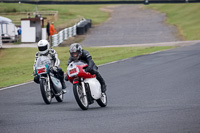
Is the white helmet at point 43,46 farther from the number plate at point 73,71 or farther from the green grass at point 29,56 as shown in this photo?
the green grass at point 29,56

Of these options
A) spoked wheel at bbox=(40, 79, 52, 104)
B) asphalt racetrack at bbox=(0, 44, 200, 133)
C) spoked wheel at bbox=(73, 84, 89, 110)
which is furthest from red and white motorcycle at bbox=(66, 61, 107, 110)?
spoked wheel at bbox=(40, 79, 52, 104)

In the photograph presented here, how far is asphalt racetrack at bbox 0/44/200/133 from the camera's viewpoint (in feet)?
25.2

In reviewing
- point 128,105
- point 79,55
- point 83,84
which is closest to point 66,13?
point 128,105

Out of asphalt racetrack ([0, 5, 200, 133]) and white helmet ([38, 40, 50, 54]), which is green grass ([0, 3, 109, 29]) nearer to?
asphalt racetrack ([0, 5, 200, 133])

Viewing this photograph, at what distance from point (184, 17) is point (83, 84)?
4629 centimetres

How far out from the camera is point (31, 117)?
30.2 feet

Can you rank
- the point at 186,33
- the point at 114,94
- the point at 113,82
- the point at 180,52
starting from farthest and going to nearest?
the point at 186,33, the point at 180,52, the point at 113,82, the point at 114,94

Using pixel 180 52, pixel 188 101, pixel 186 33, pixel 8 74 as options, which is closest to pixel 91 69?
pixel 188 101

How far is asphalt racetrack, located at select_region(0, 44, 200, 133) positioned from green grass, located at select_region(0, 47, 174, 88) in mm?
5280

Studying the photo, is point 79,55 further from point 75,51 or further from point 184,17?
point 184,17

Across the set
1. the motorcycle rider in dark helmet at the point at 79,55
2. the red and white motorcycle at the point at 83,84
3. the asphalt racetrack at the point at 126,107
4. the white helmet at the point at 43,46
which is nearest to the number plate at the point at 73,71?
the red and white motorcycle at the point at 83,84

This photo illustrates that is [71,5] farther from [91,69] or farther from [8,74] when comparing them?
[91,69]

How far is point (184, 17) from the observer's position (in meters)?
54.6

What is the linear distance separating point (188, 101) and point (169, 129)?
12.6 ft
